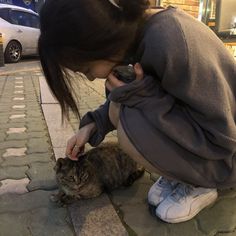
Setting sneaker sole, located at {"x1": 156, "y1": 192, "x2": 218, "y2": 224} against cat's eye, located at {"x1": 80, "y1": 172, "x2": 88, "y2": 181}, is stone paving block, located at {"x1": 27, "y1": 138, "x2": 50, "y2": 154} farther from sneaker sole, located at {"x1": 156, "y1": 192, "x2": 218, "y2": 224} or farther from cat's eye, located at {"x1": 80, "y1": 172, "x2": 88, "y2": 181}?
sneaker sole, located at {"x1": 156, "y1": 192, "x2": 218, "y2": 224}

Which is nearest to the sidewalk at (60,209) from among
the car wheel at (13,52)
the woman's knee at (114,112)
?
the woman's knee at (114,112)

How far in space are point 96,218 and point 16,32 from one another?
29.7 feet

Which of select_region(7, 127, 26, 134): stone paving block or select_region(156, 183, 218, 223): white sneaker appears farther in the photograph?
select_region(7, 127, 26, 134): stone paving block

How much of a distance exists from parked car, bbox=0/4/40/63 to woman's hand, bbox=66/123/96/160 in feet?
26.0

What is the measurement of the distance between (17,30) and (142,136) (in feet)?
30.4

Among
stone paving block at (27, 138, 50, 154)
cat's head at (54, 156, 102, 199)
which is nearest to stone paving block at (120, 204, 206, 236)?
cat's head at (54, 156, 102, 199)

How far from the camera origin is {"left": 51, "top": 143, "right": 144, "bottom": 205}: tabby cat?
6.97 feet

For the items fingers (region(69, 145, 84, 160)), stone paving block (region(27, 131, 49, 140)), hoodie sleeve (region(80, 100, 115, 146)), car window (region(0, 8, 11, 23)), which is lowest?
car window (region(0, 8, 11, 23))

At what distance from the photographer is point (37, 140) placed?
3176 mm

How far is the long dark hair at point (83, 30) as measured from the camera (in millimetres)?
1548

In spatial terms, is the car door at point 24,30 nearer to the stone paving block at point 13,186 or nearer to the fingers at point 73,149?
the stone paving block at point 13,186

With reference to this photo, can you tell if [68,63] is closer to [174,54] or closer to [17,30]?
[174,54]

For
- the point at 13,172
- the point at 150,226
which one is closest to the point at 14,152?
the point at 13,172

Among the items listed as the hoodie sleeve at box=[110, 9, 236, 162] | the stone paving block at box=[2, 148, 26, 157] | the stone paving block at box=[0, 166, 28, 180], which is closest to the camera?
the hoodie sleeve at box=[110, 9, 236, 162]
